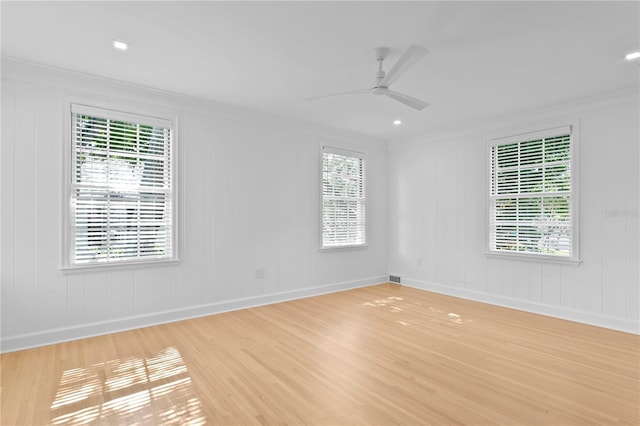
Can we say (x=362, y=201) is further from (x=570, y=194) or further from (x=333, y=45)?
(x=333, y=45)

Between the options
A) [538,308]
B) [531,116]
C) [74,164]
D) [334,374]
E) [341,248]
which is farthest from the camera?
[341,248]

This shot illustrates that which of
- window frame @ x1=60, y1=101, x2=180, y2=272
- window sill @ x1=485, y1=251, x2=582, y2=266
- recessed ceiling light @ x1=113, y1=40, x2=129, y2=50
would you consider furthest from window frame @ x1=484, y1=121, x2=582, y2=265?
recessed ceiling light @ x1=113, y1=40, x2=129, y2=50

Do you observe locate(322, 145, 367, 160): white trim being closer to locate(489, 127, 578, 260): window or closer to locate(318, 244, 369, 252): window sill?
locate(318, 244, 369, 252): window sill

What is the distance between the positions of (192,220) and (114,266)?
38.0 inches

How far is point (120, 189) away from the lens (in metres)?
3.71

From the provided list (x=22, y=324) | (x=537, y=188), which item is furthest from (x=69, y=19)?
(x=537, y=188)

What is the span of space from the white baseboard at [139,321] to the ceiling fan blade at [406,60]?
325 cm

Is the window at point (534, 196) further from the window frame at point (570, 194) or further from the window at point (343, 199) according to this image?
the window at point (343, 199)

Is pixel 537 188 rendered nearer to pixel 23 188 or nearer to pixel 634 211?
pixel 634 211

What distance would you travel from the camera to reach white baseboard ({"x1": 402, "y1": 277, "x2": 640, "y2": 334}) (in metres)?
3.84

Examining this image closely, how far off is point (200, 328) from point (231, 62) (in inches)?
110

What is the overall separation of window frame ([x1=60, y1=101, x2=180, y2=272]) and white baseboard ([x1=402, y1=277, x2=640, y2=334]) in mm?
4062

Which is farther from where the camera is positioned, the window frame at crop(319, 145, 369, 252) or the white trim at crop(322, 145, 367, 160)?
the white trim at crop(322, 145, 367, 160)

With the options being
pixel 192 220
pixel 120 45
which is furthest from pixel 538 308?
pixel 120 45
